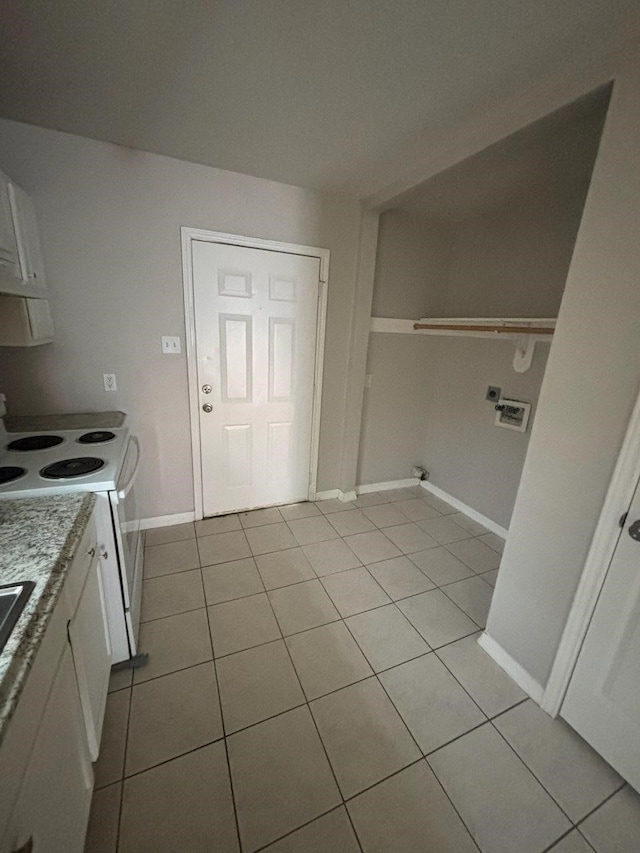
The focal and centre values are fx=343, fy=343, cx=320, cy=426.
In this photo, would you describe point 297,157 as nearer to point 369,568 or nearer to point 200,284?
point 200,284

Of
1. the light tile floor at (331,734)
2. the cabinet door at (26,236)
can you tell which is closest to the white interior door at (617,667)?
the light tile floor at (331,734)

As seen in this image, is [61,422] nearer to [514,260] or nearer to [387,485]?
[387,485]

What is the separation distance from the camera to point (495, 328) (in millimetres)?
2135

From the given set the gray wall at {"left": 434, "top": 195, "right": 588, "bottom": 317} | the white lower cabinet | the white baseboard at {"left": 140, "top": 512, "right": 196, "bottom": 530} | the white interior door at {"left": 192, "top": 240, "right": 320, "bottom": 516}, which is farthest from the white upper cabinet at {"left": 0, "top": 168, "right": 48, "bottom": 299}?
the gray wall at {"left": 434, "top": 195, "right": 588, "bottom": 317}

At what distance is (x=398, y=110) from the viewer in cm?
149

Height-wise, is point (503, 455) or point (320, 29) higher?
point (320, 29)

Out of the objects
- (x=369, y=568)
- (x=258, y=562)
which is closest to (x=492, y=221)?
(x=369, y=568)

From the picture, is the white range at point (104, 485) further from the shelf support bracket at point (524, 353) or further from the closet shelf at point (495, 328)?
the shelf support bracket at point (524, 353)

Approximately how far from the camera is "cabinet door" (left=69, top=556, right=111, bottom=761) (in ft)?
3.21

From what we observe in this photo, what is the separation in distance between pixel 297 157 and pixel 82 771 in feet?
8.72

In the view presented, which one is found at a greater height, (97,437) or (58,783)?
(97,437)

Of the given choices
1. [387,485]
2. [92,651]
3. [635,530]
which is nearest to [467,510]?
[387,485]

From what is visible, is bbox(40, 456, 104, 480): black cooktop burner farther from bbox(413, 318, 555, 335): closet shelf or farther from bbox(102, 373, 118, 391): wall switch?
bbox(413, 318, 555, 335): closet shelf

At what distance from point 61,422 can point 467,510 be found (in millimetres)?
2979
